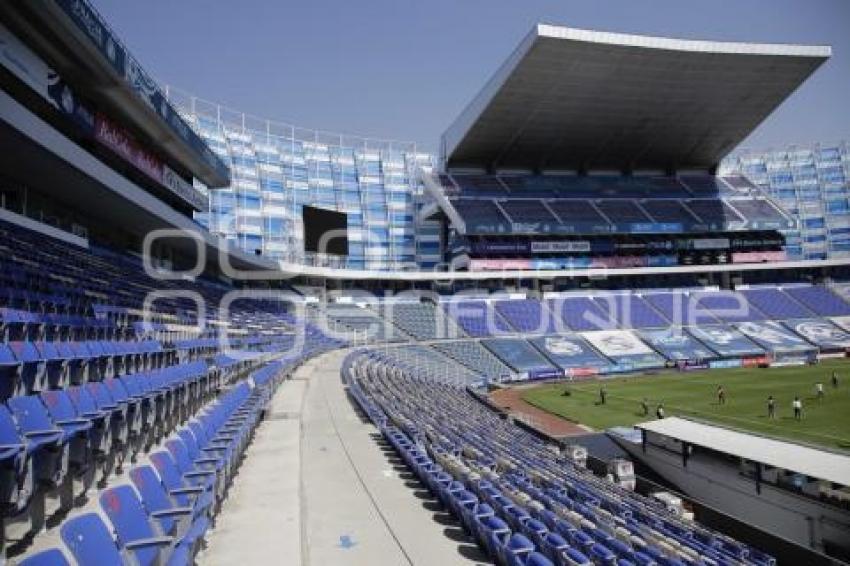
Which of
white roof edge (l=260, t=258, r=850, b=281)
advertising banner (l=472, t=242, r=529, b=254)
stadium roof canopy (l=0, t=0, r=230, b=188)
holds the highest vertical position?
stadium roof canopy (l=0, t=0, r=230, b=188)

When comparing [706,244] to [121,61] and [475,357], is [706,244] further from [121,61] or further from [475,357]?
[121,61]

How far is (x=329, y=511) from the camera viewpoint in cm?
845

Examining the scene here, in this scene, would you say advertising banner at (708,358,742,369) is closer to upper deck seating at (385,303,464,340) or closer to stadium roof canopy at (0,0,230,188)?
upper deck seating at (385,303,464,340)

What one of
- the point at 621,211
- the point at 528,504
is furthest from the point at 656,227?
the point at 528,504

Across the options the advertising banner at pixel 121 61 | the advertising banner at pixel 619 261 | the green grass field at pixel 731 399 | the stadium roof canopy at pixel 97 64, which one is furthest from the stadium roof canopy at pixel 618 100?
the stadium roof canopy at pixel 97 64

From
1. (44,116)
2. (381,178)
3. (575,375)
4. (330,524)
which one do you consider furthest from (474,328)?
(330,524)

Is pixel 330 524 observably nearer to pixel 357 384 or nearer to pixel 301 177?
pixel 357 384

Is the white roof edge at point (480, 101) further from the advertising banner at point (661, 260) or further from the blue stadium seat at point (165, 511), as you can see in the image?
the blue stadium seat at point (165, 511)

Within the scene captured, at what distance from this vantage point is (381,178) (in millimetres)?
68062

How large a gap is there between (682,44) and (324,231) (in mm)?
30536

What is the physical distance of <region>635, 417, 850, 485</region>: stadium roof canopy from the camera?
46.9 ft

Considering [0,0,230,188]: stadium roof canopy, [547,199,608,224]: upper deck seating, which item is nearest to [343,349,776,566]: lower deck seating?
[0,0,230,188]: stadium roof canopy

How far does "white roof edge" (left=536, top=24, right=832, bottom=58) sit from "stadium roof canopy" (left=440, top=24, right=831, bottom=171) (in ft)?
0.24

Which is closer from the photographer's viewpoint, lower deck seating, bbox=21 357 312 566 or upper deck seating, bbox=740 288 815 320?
lower deck seating, bbox=21 357 312 566
